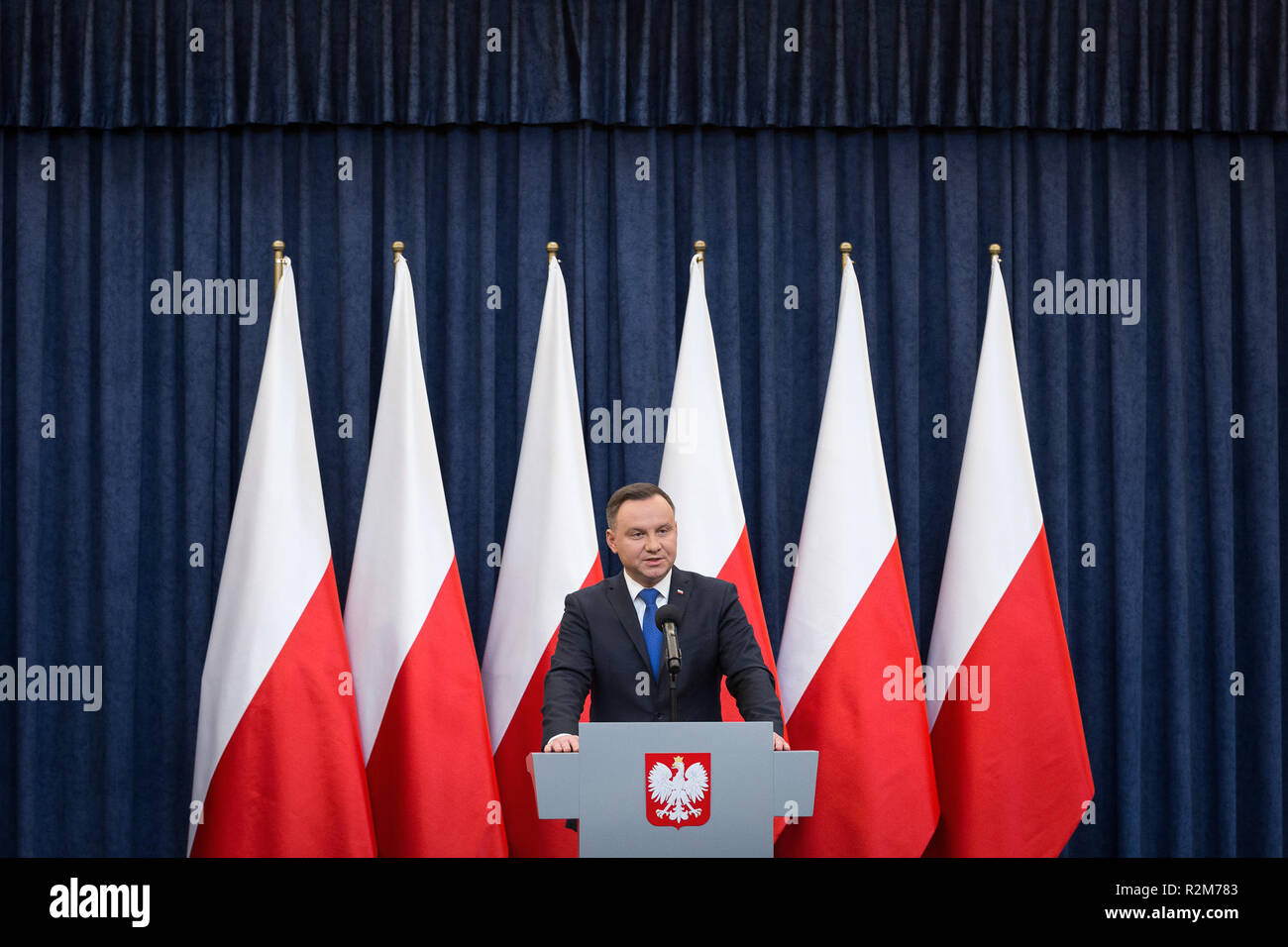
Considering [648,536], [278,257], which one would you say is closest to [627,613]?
[648,536]

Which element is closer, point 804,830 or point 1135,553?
point 804,830

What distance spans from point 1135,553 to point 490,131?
314 centimetres

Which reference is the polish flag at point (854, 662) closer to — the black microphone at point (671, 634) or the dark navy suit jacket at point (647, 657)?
the dark navy suit jacket at point (647, 657)

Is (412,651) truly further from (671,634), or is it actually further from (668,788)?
(668,788)

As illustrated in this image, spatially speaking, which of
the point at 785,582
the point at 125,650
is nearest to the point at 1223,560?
the point at 785,582

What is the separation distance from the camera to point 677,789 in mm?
2518

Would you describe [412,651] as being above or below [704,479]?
below

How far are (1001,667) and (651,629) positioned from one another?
179 cm

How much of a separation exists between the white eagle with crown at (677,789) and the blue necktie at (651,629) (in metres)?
0.78

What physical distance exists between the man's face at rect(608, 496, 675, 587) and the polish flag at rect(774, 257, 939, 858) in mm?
1391

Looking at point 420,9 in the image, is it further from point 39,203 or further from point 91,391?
point 91,391

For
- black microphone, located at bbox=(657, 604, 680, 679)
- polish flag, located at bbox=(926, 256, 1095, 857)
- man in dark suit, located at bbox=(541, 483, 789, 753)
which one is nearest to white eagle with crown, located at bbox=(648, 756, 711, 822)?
black microphone, located at bbox=(657, 604, 680, 679)

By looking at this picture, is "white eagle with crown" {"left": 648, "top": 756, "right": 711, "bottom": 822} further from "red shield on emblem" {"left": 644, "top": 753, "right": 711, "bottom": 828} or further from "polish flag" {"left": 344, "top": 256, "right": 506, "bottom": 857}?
"polish flag" {"left": 344, "top": 256, "right": 506, "bottom": 857}

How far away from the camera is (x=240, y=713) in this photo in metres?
4.33
